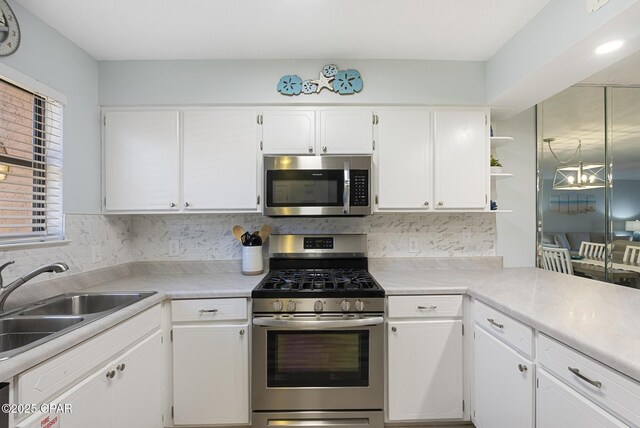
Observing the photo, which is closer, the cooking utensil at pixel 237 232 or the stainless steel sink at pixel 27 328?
the stainless steel sink at pixel 27 328

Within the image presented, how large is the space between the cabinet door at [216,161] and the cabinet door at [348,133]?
536 millimetres

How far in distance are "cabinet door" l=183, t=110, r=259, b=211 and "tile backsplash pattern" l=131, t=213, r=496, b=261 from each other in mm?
315

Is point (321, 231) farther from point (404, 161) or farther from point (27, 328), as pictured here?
point (27, 328)

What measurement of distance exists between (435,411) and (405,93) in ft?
6.94

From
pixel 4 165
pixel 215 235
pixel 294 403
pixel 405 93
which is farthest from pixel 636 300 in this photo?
pixel 4 165

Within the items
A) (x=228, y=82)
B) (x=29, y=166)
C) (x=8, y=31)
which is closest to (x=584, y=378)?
(x=228, y=82)

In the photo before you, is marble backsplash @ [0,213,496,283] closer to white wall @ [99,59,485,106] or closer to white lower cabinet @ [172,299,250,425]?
white lower cabinet @ [172,299,250,425]

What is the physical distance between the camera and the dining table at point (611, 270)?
7.30 ft

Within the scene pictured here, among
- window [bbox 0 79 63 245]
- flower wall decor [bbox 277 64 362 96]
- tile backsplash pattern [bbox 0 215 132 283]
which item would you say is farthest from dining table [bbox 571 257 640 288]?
window [bbox 0 79 63 245]

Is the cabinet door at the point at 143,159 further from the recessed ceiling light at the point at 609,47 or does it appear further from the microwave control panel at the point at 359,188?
the recessed ceiling light at the point at 609,47

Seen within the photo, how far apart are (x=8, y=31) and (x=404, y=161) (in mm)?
2331

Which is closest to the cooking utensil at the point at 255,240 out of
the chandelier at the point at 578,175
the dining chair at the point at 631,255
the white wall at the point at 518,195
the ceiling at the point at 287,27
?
the ceiling at the point at 287,27

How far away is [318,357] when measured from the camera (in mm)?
1806

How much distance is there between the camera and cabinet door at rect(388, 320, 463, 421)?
1868mm
